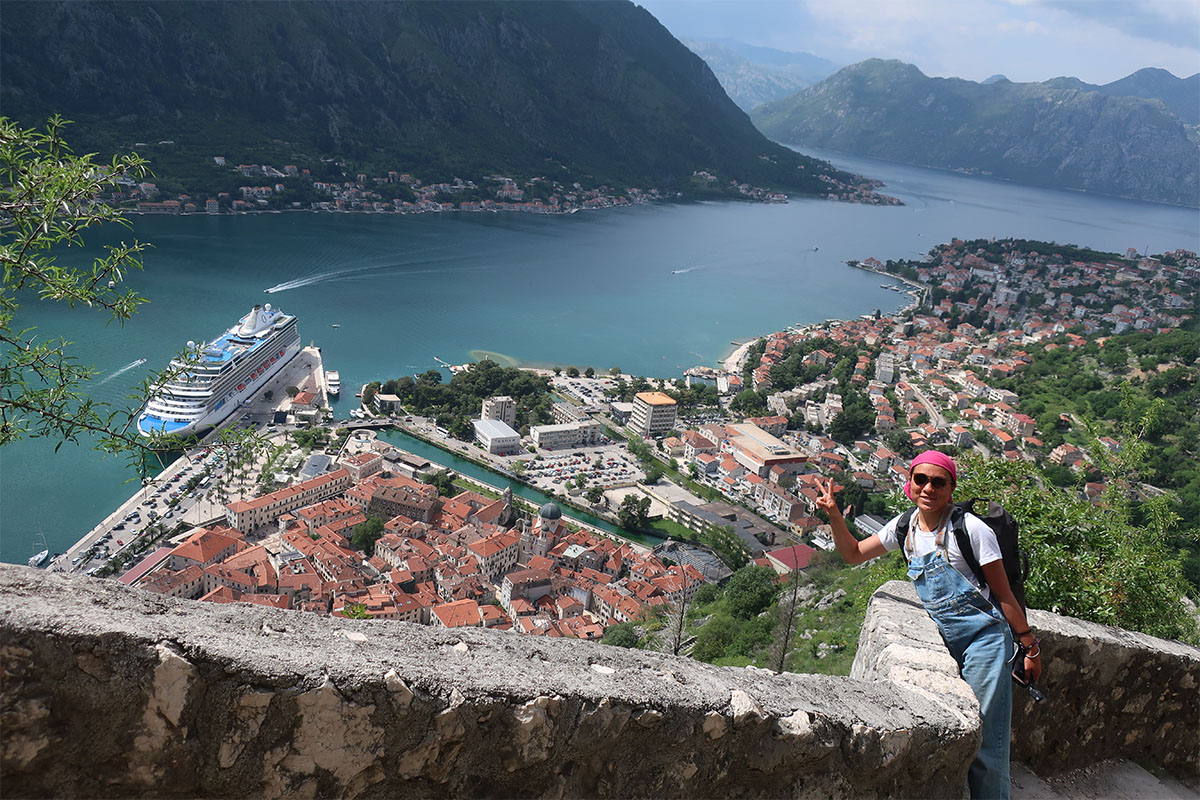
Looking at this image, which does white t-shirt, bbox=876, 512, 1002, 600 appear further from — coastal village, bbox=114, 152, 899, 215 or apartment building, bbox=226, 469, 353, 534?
coastal village, bbox=114, 152, 899, 215

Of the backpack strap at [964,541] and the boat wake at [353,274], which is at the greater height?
the backpack strap at [964,541]

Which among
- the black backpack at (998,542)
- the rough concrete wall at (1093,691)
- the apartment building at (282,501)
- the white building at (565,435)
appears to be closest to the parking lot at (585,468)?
the white building at (565,435)

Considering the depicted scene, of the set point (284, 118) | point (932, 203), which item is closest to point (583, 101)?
point (284, 118)

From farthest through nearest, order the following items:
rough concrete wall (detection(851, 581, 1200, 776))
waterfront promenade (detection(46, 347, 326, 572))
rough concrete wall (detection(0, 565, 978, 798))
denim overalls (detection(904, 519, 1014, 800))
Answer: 1. waterfront promenade (detection(46, 347, 326, 572))
2. rough concrete wall (detection(851, 581, 1200, 776))
3. denim overalls (detection(904, 519, 1014, 800))
4. rough concrete wall (detection(0, 565, 978, 798))

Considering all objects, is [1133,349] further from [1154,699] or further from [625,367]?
[1154,699]

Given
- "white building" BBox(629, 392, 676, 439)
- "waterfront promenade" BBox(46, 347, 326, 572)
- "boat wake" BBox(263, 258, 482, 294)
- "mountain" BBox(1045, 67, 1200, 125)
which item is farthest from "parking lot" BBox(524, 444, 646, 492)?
"mountain" BBox(1045, 67, 1200, 125)

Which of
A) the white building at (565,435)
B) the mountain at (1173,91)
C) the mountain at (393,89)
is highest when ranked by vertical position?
the mountain at (1173,91)

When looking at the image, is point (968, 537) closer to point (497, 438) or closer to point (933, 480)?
point (933, 480)

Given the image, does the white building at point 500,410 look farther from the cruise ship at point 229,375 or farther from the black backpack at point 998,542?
the black backpack at point 998,542
